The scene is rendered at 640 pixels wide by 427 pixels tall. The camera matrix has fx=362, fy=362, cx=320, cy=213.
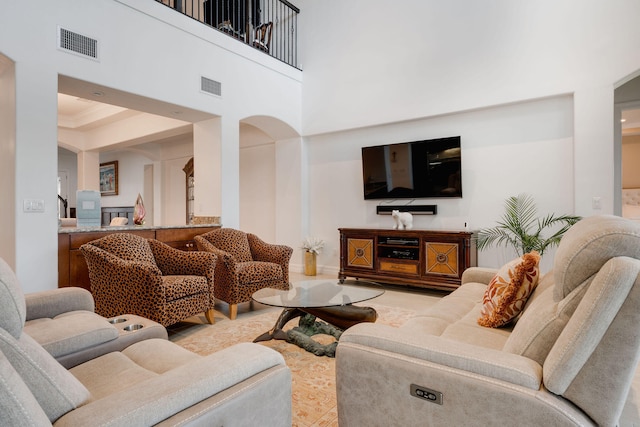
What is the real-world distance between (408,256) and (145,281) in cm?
313

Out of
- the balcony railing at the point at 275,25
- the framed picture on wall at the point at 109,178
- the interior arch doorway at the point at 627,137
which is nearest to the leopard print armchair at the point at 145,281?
the balcony railing at the point at 275,25

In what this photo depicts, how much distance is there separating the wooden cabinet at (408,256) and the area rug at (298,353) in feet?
2.82

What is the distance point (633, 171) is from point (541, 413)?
7.90 metres

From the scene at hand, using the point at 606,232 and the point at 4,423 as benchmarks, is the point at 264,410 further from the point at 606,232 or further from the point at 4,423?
the point at 606,232

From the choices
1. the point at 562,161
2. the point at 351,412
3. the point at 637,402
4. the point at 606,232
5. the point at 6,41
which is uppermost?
the point at 6,41

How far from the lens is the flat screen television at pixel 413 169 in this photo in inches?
185

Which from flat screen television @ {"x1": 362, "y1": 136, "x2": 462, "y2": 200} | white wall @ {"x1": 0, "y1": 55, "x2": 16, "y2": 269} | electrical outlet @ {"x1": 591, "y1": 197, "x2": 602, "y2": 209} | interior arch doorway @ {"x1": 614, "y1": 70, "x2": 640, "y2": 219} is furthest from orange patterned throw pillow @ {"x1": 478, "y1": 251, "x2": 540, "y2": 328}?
white wall @ {"x1": 0, "y1": 55, "x2": 16, "y2": 269}

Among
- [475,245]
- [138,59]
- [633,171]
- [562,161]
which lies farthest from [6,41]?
[633,171]

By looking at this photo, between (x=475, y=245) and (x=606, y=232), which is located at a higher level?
(x=606, y=232)

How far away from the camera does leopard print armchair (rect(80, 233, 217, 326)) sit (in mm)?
2799

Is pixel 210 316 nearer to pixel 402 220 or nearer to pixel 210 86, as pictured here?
pixel 402 220

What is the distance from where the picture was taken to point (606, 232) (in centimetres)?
110

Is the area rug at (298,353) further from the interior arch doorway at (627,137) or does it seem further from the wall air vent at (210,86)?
the interior arch doorway at (627,137)

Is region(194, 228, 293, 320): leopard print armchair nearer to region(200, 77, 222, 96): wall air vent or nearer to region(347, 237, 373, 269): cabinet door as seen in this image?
region(347, 237, 373, 269): cabinet door
